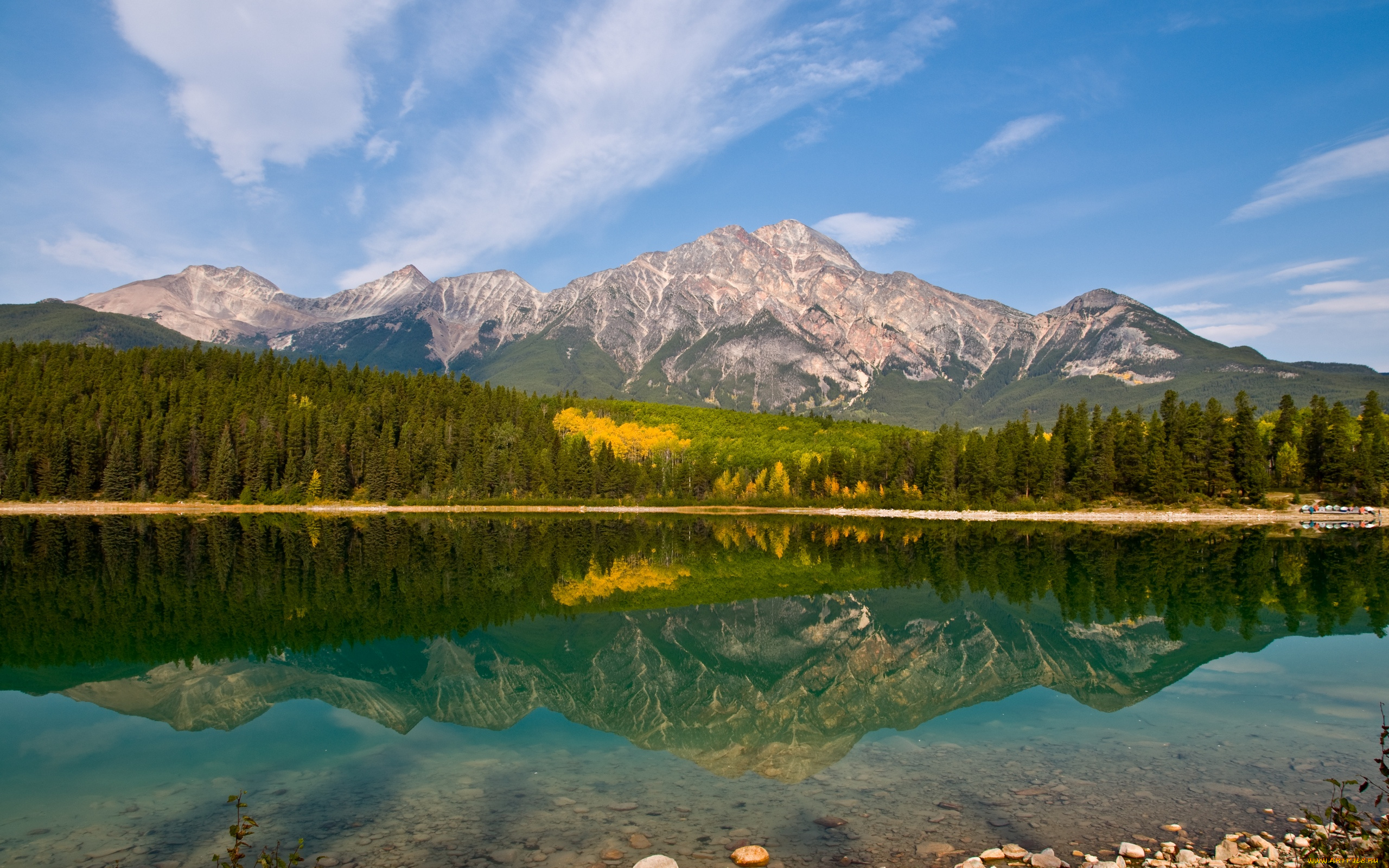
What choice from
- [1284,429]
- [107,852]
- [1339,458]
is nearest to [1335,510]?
[1339,458]

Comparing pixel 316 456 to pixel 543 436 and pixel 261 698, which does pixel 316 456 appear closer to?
pixel 543 436

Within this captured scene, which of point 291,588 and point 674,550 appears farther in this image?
point 674,550

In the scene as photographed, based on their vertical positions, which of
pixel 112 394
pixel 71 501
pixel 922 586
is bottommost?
pixel 71 501

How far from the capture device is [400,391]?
Result: 497ft

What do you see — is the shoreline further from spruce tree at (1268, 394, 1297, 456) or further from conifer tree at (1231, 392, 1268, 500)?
spruce tree at (1268, 394, 1297, 456)

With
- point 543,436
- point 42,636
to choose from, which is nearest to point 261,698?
point 42,636

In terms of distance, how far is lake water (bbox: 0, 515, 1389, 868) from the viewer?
41.8 feet

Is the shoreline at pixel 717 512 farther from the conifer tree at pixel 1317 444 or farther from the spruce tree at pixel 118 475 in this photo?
the conifer tree at pixel 1317 444

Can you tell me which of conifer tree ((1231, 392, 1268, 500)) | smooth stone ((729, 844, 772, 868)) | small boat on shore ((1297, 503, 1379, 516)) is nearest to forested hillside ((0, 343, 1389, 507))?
conifer tree ((1231, 392, 1268, 500))

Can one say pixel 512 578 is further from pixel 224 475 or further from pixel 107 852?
pixel 224 475

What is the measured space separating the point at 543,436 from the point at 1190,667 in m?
124

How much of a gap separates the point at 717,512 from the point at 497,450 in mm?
40267

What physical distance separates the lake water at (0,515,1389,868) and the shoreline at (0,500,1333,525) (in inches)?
2159

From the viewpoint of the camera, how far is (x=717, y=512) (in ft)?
412
